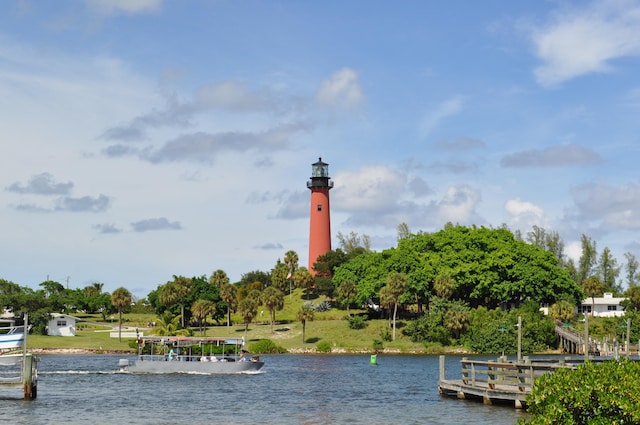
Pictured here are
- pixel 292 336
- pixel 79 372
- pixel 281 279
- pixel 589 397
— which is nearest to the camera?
pixel 589 397

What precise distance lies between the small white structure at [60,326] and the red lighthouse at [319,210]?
4649cm

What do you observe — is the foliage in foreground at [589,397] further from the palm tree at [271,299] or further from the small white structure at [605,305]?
the small white structure at [605,305]

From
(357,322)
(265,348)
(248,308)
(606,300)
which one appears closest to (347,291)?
(357,322)

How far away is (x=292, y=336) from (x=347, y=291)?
14.5m

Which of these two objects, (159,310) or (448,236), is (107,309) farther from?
(448,236)

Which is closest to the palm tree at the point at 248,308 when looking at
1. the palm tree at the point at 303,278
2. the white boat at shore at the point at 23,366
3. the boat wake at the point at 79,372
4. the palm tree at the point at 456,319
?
the palm tree at the point at 303,278

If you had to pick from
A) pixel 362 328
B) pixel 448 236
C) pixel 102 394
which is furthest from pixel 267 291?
pixel 102 394

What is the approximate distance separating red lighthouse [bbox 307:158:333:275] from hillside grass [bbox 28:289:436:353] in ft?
63.7

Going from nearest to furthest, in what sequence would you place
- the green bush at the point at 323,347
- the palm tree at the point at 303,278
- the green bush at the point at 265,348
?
the green bush at the point at 265,348, the green bush at the point at 323,347, the palm tree at the point at 303,278

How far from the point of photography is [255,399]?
55656 mm

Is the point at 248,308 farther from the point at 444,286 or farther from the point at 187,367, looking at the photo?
the point at 187,367

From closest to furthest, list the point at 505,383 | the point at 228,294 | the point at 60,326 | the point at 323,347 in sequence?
1. the point at 505,383
2. the point at 323,347
3. the point at 228,294
4. the point at 60,326

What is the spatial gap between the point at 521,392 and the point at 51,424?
23926mm

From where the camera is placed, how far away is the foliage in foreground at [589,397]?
21.8 meters
